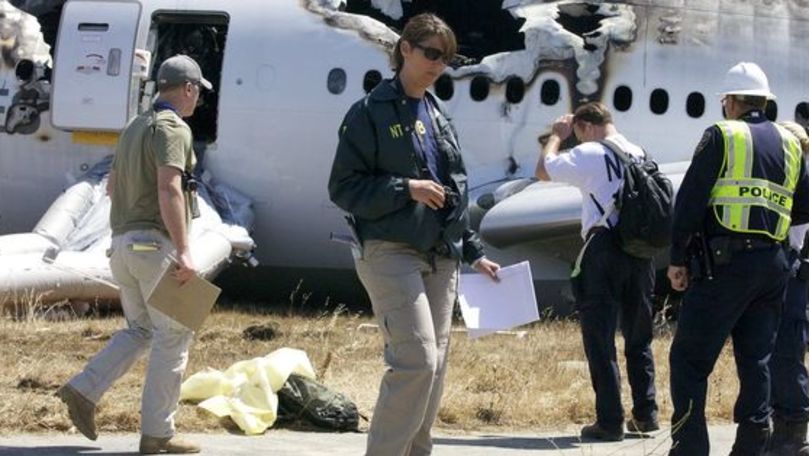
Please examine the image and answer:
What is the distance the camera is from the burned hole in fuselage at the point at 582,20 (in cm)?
1611

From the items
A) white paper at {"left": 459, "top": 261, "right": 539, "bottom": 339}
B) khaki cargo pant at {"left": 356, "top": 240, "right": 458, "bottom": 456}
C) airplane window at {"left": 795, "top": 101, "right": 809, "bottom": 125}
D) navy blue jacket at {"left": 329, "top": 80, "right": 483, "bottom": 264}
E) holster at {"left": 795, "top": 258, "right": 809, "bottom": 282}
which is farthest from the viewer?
airplane window at {"left": 795, "top": 101, "right": 809, "bottom": 125}

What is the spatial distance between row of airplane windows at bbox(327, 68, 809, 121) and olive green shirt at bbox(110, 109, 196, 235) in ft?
25.8

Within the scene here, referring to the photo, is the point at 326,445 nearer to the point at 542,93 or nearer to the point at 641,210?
the point at 641,210

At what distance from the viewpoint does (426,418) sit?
7508 millimetres

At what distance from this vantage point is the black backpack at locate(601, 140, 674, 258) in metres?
9.09

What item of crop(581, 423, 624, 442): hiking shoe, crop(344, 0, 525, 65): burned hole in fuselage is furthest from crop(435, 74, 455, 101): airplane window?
crop(581, 423, 624, 442): hiking shoe

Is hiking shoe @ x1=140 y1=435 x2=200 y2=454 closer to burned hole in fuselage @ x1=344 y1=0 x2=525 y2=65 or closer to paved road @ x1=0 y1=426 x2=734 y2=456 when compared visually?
paved road @ x1=0 y1=426 x2=734 y2=456

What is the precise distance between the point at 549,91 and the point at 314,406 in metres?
7.40

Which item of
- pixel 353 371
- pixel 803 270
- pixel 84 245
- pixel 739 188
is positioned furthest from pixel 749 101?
pixel 84 245

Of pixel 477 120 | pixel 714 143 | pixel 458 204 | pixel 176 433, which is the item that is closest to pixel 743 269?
pixel 714 143

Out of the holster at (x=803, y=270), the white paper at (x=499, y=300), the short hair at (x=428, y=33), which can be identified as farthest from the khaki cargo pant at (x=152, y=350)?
the holster at (x=803, y=270)

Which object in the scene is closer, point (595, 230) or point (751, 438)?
point (751, 438)

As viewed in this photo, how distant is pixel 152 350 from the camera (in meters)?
8.23

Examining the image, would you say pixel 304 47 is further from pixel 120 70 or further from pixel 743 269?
pixel 743 269
